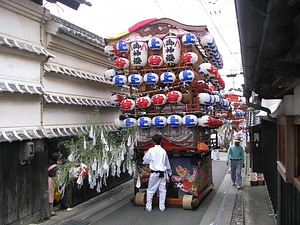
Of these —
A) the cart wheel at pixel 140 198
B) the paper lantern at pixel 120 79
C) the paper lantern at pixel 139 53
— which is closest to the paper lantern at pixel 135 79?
the paper lantern at pixel 120 79

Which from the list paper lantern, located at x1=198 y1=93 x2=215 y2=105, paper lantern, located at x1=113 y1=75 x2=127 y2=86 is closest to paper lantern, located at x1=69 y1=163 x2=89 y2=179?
paper lantern, located at x1=113 y1=75 x2=127 y2=86

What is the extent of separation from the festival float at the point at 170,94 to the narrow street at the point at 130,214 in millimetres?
401

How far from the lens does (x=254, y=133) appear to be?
14820 mm

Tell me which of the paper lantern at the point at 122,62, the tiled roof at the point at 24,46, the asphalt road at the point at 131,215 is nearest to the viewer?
the tiled roof at the point at 24,46

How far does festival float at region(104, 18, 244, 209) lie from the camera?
9742 millimetres

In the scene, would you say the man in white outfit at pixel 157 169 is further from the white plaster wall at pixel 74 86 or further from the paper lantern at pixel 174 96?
the white plaster wall at pixel 74 86

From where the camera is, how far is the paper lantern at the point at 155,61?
32.3 ft

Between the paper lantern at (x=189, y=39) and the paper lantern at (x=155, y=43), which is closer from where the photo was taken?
the paper lantern at (x=189, y=39)

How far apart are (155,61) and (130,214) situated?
473cm

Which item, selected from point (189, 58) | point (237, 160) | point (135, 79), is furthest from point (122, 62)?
point (237, 160)

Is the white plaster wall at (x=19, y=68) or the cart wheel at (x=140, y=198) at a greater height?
the white plaster wall at (x=19, y=68)

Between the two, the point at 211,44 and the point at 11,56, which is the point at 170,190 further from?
the point at 11,56

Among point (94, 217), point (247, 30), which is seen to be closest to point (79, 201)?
point (94, 217)

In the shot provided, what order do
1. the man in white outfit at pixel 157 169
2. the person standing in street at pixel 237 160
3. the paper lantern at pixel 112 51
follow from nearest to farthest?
1. the man in white outfit at pixel 157 169
2. the paper lantern at pixel 112 51
3. the person standing in street at pixel 237 160
